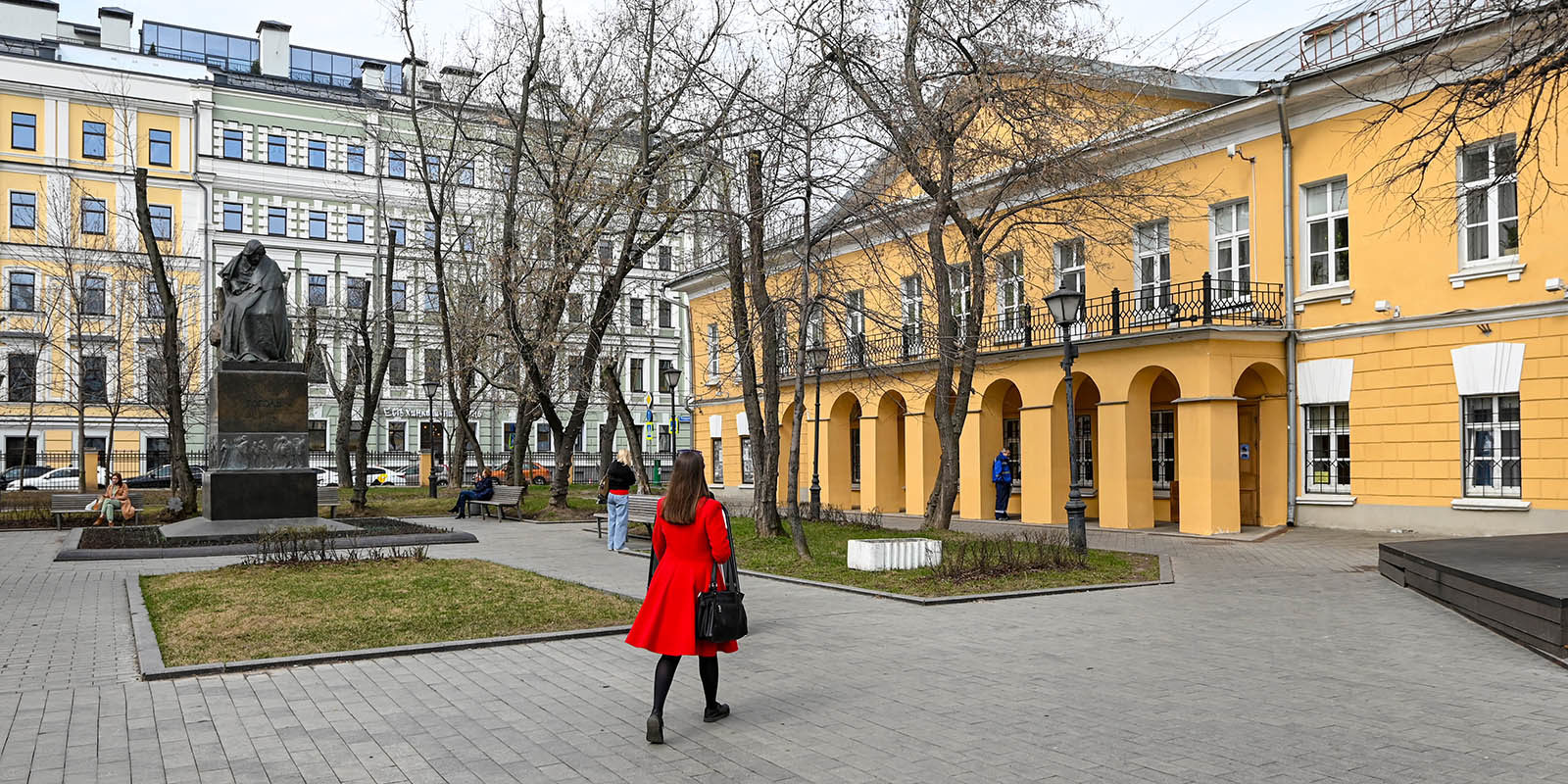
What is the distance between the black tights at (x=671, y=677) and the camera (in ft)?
20.4

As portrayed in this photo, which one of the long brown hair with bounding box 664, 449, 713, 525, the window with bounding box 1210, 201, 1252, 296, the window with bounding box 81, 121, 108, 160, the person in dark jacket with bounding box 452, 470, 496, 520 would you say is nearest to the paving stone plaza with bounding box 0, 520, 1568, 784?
the long brown hair with bounding box 664, 449, 713, 525

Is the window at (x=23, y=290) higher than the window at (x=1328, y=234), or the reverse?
the window at (x=23, y=290)

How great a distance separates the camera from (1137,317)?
927 inches

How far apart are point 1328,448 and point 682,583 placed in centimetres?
1831

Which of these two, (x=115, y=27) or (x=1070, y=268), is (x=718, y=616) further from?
(x=115, y=27)

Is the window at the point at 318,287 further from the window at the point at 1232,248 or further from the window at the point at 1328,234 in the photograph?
the window at the point at 1328,234

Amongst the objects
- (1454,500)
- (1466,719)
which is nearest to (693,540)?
(1466,719)

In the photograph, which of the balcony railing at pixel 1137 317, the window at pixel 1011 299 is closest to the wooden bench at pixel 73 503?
the balcony railing at pixel 1137 317

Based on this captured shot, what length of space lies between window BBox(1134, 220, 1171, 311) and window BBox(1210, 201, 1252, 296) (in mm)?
934

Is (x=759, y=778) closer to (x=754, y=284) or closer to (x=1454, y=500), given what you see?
(x=754, y=284)

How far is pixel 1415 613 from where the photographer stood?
1087cm

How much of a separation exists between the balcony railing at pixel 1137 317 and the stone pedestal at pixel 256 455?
8447 millimetres

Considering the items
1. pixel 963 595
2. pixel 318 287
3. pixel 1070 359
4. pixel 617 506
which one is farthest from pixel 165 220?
pixel 963 595

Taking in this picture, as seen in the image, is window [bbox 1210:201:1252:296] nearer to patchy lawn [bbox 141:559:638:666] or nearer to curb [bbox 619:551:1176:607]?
curb [bbox 619:551:1176:607]
